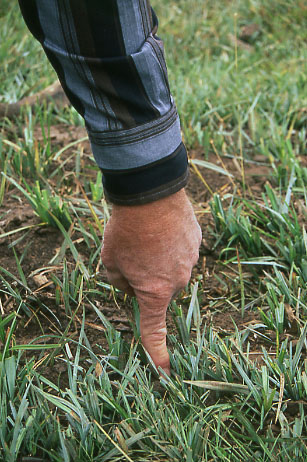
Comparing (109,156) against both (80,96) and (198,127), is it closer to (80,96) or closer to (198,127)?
(80,96)

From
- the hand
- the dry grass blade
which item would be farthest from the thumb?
the dry grass blade

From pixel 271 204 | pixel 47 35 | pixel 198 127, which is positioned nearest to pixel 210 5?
pixel 198 127

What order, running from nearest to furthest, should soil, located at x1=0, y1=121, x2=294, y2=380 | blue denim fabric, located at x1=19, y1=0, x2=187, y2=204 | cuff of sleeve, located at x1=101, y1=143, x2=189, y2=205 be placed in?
blue denim fabric, located at x1=19, y1=0, x2=187, y2=204
cuff of sleeve, located at x1=101, y1=143, x2=189, y2=205
soil, located at x1=0, y1=121, x2=294, y2=380

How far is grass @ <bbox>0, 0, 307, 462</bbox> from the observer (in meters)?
1.39

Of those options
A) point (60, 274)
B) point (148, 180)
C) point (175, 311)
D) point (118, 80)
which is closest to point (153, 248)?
point (148, 180)

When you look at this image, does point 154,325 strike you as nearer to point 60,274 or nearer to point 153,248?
point 153,248

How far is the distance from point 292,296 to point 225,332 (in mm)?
240

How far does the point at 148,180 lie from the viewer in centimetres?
126

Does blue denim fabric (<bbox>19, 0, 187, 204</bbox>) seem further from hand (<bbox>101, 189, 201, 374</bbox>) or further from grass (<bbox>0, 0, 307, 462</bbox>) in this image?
grass (<bbox>0, 0, 307, 462</bbox>)

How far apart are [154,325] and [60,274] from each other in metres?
0.62

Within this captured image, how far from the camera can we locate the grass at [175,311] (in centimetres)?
139

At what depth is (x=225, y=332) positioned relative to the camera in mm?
1750

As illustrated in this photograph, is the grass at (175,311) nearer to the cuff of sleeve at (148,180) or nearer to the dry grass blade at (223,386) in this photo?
the dry grass blade at (223,386)

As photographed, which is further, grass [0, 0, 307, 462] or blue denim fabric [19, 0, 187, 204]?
grass [0, 0, 307, 462]
